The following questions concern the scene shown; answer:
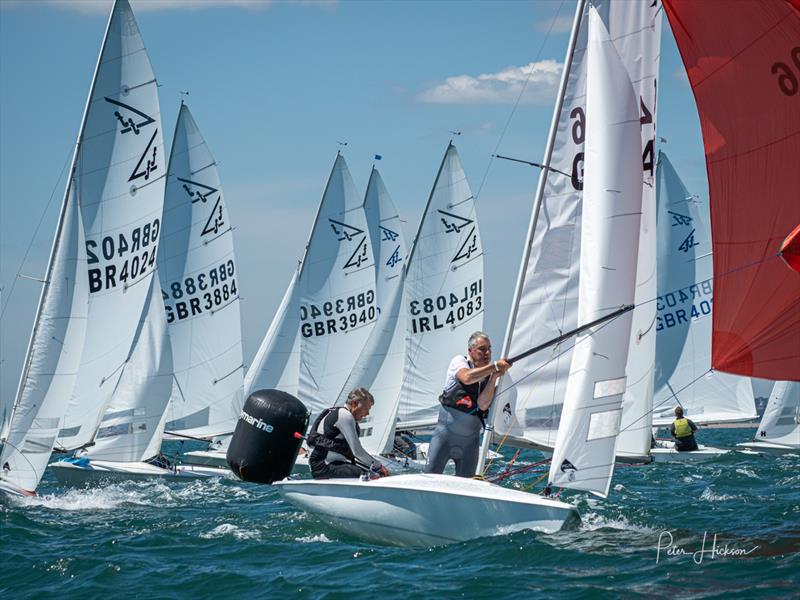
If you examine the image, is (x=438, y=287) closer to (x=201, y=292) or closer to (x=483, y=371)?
(x=201, y=292)

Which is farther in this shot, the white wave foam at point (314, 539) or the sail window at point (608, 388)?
the white wave foam at point (314, 539)

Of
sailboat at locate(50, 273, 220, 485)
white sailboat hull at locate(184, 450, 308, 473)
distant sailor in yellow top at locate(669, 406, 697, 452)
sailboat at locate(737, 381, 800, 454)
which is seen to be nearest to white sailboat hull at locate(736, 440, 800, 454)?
sailboat at locate(737, 381, 800, 454)

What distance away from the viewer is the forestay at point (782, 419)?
22172 mm

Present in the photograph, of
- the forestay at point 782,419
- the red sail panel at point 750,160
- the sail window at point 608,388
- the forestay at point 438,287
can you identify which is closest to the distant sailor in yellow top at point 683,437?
the forestay at point 782,419

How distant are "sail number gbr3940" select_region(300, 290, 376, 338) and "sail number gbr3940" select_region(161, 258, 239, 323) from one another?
1.75 metres

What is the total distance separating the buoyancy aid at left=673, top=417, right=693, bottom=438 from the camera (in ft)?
72.6

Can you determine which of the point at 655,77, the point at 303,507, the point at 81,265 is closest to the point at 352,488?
the point at 303,507

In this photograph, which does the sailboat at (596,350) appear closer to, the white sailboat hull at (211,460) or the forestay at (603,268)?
the forestay at (603,268)

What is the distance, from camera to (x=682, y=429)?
72.7ft

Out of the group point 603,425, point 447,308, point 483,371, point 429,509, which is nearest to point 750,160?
point 603,425

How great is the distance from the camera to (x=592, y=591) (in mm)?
7219

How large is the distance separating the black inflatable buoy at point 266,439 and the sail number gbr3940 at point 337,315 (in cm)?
1283

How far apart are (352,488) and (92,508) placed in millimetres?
5611

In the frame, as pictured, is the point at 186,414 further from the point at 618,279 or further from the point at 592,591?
the point at 592,591
